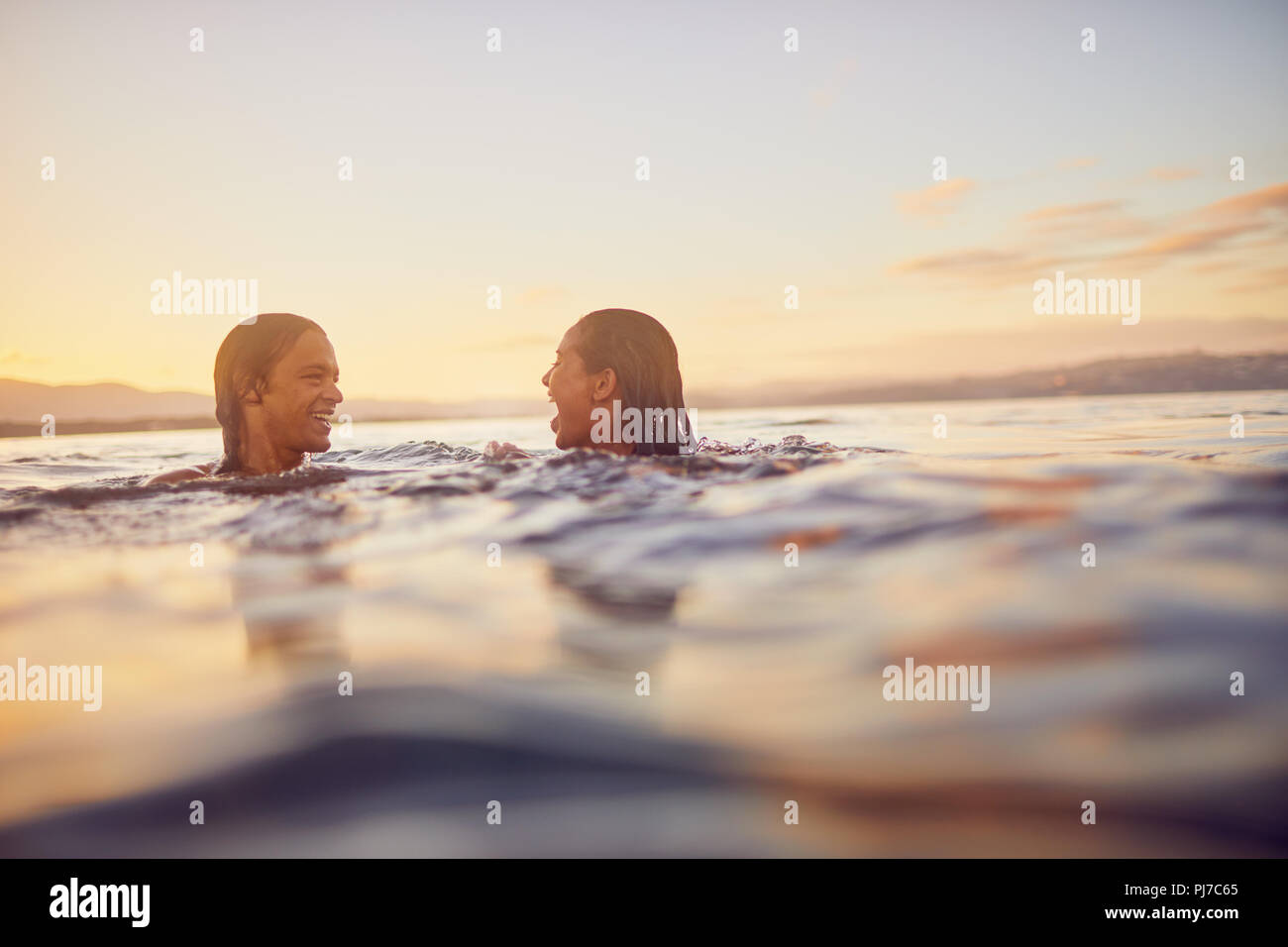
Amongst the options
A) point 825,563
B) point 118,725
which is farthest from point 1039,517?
point 118,725

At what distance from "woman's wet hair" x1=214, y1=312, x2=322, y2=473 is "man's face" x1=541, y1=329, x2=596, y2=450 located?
6.66 feet

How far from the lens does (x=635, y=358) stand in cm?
663

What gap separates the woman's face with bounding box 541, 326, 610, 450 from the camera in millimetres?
6777

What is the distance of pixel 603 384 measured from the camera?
265 inches

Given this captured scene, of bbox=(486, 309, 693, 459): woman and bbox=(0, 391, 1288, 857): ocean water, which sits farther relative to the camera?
bbox=(486, 309, 693, 459): woman

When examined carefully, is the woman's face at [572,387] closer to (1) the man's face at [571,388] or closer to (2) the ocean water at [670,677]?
(1) the man's face at [571,388]

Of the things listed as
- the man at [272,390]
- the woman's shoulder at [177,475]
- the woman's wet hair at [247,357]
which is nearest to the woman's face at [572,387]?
the man at [272,390]

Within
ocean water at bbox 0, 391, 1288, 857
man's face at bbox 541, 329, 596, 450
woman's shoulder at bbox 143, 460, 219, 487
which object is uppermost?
man's face at bbox 541, 329, 596, 450

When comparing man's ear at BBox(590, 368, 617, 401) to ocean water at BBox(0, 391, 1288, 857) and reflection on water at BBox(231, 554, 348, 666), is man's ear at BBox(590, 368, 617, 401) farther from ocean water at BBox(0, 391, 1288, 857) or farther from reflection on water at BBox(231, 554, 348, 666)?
reflection on water at BBox(231, 554, 348, 666)

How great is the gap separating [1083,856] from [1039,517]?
2.84 m

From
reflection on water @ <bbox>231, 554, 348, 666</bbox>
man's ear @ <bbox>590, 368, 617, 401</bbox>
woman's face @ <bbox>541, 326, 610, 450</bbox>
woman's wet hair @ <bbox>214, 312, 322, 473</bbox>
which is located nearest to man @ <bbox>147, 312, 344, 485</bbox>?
woman's wet hair @ <bbox>214, 312, 322, 473</bbox>

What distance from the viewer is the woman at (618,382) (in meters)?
6.66
